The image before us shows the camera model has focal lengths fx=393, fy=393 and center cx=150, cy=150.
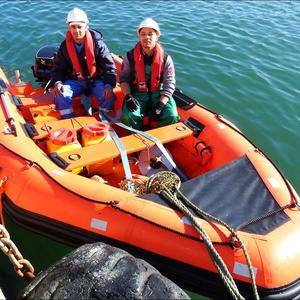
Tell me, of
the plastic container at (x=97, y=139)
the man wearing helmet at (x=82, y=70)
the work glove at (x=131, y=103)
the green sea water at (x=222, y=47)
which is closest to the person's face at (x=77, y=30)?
the man wearing helmet at (x=82, y=70)

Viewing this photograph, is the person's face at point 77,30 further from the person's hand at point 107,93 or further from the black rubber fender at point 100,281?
the black rubber fender at point 100,281

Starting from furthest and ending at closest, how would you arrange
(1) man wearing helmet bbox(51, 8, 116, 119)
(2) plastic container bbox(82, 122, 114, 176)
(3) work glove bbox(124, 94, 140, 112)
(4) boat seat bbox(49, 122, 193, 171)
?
(1) man wearing helmet bbox(51, 8, 116, 119), (3) work glove bbox(124, 94, 140, 112), (2) plastic container bbox(82, 122, 114, 176), (4) boat seat bbox(49, 122, 193, 171)

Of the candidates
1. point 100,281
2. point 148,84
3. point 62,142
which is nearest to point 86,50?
point 148,84

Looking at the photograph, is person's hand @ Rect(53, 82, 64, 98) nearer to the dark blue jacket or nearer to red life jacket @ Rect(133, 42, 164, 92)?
the dark blue jacket

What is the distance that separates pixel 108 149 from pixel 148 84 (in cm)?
98

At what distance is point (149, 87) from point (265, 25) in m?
4.88

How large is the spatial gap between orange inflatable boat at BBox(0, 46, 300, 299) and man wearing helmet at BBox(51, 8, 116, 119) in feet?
1.31

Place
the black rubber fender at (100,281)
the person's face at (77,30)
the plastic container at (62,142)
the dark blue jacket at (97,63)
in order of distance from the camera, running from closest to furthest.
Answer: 1. the black rubber fender at (100,281)
2. the plastic container at (62,142)
3. the person's face at (77,30)
4. the dark blue jacket at (97,63)

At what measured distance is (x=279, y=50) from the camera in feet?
23.2

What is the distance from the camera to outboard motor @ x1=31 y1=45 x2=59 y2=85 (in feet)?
16.5

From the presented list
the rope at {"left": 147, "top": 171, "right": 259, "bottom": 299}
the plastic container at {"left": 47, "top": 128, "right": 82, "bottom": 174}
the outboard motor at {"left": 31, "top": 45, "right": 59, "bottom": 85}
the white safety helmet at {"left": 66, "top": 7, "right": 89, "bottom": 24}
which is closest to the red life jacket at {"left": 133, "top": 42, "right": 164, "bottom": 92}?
the white safety helmet at {"left": 66, "top": 7, "right": 89, "bottom": 24}

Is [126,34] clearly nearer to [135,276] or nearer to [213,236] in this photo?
[213,236]

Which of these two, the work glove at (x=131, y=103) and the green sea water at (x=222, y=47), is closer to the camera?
the work glove at (x=131, y=103)

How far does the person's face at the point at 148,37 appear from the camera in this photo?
383cm
